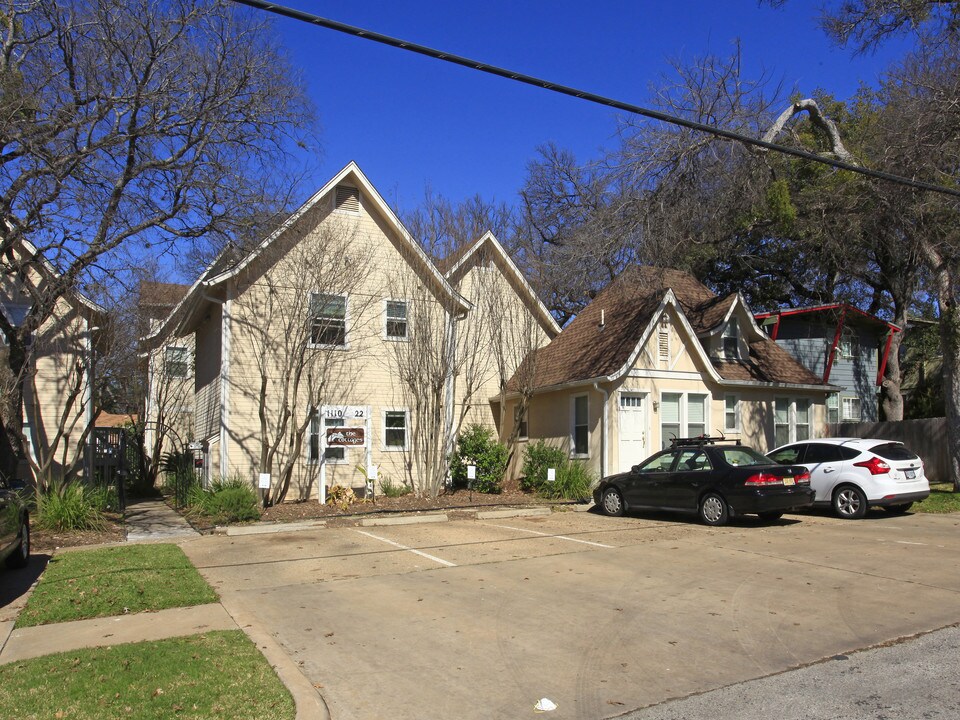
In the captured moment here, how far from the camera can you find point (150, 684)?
5750mm

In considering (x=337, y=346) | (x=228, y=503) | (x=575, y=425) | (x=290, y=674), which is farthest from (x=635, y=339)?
(x=290, y=674)

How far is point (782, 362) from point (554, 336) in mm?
6970

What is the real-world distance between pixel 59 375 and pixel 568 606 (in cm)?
1516

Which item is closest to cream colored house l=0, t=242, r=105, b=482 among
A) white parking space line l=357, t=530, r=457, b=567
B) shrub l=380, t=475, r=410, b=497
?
shrub l=380, t=475, r=410, b=497

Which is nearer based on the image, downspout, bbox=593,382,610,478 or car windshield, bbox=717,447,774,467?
car windshield, bbox=717,447,774,467

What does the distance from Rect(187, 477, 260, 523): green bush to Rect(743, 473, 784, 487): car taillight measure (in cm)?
932

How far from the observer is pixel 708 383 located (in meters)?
21.4

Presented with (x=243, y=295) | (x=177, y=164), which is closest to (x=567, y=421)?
(x=243, y=295)

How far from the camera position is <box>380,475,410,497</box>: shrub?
18969 mm

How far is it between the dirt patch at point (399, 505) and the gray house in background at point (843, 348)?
45.8ft

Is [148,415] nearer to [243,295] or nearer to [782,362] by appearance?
[243,295]

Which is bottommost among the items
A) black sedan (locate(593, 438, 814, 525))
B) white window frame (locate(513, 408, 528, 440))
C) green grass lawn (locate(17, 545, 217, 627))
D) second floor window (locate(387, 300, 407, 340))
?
green grass lawn (locate(17, 545, 217, 627))

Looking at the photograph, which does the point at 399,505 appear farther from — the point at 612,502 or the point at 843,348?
the point at 843,348

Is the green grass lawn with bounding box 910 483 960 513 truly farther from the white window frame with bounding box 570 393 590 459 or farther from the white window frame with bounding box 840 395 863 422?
the white window frame with bounding box 840 395 863 422
